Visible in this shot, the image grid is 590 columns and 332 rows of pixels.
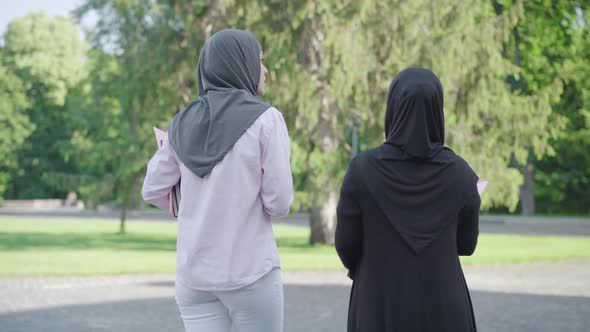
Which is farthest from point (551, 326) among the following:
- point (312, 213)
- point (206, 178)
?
point (312, 213)

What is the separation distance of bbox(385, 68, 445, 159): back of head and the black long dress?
0.05 m

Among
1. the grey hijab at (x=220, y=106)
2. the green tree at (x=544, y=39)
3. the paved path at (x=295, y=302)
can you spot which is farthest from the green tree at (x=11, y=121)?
the grey hijab at (x=220, y=106)

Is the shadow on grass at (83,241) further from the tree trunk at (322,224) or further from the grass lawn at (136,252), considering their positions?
the tree trunk at (322,224)

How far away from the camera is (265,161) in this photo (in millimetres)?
3096

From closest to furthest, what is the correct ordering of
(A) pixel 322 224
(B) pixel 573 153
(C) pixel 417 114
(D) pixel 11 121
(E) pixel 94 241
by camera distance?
(C) pixel 417 114 → (A) pixel 322 224 → (E) pixel 94 241 → (B) pixel 573 153 → (D) pixel 11 121

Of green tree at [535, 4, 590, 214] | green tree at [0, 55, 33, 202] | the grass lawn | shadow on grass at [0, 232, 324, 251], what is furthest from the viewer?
green tree at [0, 55, 33, 202]

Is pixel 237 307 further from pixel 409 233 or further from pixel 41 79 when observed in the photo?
pixel 41 79

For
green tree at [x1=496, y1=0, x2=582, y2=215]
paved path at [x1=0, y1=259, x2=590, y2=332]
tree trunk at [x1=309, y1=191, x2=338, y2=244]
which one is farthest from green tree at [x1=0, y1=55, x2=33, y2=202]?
paved path at [x1=0, y1=259, x2=590, y2=332]

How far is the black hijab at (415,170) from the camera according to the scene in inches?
117

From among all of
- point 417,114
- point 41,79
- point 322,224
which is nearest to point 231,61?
point 417,114

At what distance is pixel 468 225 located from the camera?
124 inches

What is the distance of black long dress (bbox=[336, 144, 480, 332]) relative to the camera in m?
3.01

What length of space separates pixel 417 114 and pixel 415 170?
0.68ft

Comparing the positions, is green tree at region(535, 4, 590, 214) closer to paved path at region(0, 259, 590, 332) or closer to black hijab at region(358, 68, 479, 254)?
→ paved path at region(0, 259, 590, 332)
